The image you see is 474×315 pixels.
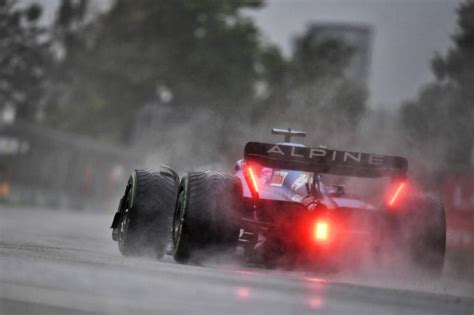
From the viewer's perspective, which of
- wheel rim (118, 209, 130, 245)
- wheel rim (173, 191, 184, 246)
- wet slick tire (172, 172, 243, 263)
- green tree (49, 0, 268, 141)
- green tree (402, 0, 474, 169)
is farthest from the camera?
green tree (49, 0, 268, 141)

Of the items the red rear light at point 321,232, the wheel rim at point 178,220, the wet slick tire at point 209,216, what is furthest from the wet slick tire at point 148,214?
the red rear light at point 321,232

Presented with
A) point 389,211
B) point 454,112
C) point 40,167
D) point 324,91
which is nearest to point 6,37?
point 40,167

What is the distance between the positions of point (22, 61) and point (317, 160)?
71.0 metres

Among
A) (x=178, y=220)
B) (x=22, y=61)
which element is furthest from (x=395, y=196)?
(x=22, y=61)

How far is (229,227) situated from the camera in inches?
512

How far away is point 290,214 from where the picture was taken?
527 inches

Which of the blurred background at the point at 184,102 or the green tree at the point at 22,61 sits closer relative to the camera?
the blurred background at the point at 184,102

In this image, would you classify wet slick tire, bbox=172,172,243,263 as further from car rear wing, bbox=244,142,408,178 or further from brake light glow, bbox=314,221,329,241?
brake light glow, bbox=314,221,329,241

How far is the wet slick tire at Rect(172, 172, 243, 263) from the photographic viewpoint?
12984mm

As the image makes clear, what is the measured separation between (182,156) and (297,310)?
1319cm

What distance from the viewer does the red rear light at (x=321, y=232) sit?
13.2 meters

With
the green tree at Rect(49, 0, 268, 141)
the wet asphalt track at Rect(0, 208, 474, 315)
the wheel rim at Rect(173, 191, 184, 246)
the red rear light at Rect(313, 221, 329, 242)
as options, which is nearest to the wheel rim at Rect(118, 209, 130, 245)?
the wet asphalt track at Rect(0, 208, 474, 315)

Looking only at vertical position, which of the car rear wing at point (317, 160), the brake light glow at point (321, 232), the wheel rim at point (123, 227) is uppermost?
the car rear wing at point (317, 160)

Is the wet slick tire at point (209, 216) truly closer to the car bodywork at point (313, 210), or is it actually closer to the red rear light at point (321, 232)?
the car bodywork at point (313, 210)
